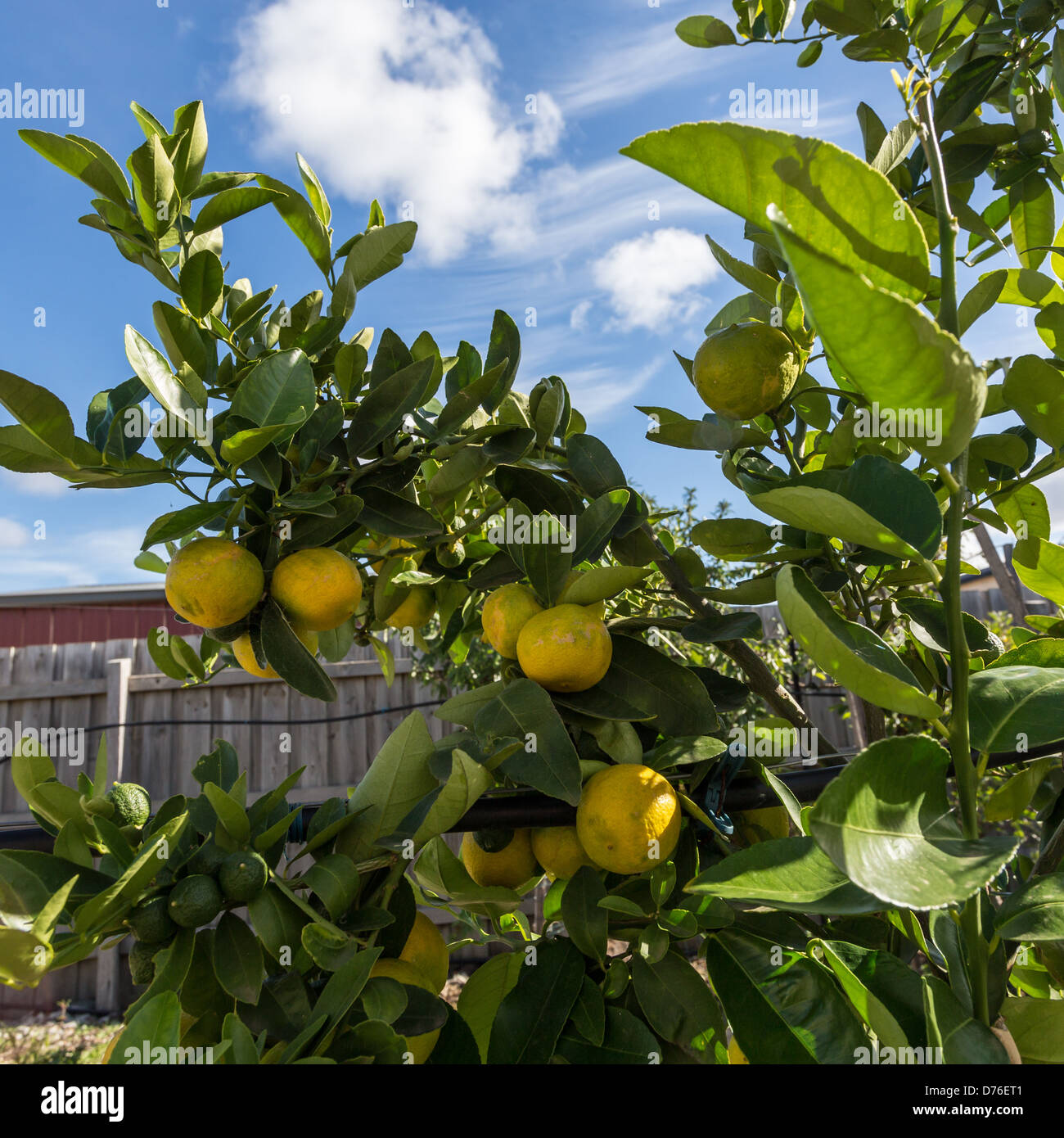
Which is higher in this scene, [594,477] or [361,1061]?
[594,477]

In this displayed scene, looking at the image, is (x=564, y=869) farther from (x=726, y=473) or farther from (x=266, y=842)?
(x=726, y=473)

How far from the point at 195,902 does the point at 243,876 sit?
32 mm

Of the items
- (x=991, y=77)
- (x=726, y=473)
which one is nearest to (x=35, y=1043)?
(x=726, y=473)

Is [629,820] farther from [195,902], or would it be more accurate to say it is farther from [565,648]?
[195,902]

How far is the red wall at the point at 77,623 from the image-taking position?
8.43 meters

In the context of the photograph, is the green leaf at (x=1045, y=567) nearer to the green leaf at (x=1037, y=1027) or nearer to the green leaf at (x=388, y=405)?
the green leaf at (x=1037, y=1027)

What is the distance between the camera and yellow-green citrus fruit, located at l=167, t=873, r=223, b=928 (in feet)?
1.71

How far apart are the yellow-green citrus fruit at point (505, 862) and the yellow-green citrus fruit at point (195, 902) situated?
24 cm

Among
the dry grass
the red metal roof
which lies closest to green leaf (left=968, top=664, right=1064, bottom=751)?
the dry grass

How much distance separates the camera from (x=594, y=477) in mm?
803

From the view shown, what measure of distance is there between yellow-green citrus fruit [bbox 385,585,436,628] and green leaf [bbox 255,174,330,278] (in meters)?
0.37
